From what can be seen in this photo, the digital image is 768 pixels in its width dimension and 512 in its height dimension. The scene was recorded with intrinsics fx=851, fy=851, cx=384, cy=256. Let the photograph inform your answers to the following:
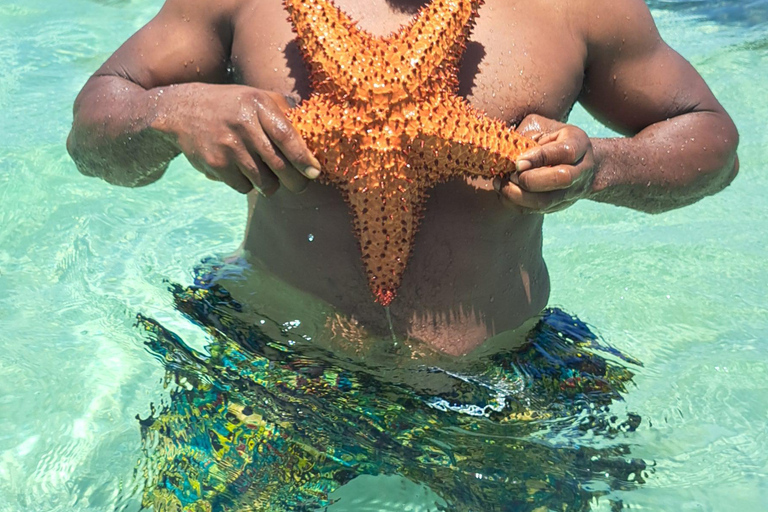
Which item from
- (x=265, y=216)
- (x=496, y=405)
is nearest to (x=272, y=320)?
(x=265, y=216)

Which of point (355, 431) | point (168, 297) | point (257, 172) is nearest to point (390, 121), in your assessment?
point (257, 172)

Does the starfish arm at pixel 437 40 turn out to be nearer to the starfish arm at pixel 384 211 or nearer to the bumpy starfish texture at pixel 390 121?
the bumpy starfish texture at pixel 390 121

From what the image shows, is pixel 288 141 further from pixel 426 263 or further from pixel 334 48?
pixel 426 263

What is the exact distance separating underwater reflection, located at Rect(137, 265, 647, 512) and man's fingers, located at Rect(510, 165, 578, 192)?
29.1 inches

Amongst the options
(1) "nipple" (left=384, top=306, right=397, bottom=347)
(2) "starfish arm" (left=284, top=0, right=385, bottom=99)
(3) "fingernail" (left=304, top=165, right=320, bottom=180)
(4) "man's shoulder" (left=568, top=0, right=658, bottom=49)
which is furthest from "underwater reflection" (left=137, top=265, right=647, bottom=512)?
(4) "man's shoulder" (left=568, top=0, right=658, bottom=49)

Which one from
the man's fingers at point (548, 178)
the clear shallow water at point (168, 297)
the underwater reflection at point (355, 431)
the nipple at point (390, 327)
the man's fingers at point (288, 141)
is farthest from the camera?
the clear shallow water at point (168, 297)

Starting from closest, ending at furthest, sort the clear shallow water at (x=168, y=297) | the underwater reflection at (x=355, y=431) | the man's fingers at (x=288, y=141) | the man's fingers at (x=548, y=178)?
the man's fingers at (x=288, y=141)
the man's fingers at (x=548, y=178)
the underwater reflection at (x=355, y=431)
the clear shallow water at (x=168, y=297)

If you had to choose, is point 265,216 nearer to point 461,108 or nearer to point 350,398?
point 350,398

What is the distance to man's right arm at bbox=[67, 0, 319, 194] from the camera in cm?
223

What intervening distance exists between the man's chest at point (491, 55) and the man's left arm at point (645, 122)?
0.41 ft

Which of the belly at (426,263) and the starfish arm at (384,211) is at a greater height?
the starfish arm at (384,211)

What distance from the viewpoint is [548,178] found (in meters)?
2.29

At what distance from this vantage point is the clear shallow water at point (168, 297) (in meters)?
2.96

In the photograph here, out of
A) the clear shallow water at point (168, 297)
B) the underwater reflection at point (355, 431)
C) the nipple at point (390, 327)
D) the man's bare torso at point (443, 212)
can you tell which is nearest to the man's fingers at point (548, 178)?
the man's bare torso at point (443, 212)
